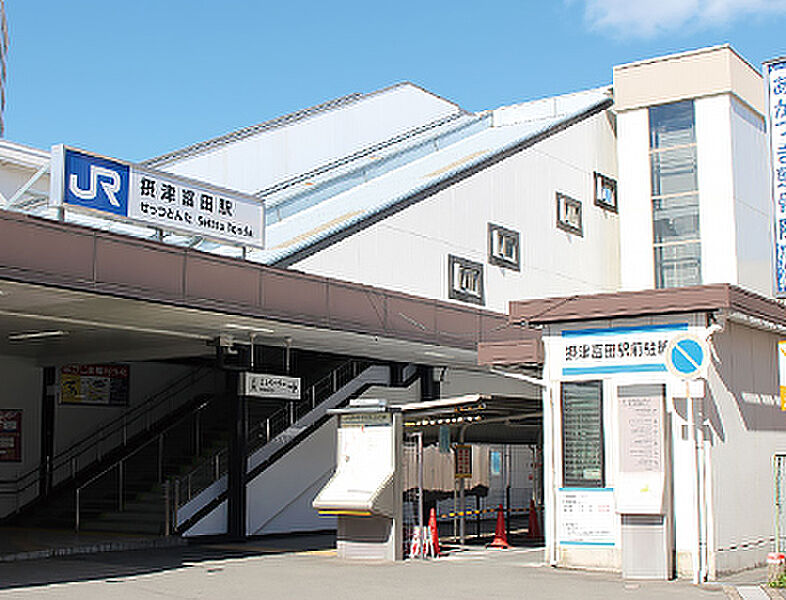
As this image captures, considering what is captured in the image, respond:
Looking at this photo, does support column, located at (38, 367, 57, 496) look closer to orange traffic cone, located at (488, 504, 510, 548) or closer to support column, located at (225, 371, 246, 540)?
support column, located at (225, 371, 246, 540)

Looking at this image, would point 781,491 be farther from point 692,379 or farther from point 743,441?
point 692,379

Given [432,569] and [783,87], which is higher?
[783,87]

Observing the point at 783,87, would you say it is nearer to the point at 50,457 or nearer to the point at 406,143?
the point at 50,457

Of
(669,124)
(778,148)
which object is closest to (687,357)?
(778,148)

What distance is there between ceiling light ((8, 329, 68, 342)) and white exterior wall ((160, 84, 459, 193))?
1160 centimetres

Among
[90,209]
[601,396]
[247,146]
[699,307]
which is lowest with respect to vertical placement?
[601,396]

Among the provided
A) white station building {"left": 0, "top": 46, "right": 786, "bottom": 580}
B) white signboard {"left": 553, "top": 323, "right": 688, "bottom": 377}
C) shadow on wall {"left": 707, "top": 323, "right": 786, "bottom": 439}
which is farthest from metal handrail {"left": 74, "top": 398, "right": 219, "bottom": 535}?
shadow on wall {"left": 707, "top": 323, "right": 786, "bottom": 439}

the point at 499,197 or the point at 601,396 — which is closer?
the point at 601,396

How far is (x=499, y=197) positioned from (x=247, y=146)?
359 inches

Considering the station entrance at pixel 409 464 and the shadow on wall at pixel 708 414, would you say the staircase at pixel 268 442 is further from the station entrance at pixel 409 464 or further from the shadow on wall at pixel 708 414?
the shadow on wall at pixel 708 414

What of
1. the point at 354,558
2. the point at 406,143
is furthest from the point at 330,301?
the point at 406,143

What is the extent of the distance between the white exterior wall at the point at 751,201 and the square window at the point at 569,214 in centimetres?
852

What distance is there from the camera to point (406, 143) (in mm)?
38750

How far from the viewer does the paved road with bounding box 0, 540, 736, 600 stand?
12688 millimetres
